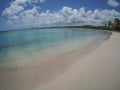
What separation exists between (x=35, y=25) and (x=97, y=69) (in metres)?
1.19

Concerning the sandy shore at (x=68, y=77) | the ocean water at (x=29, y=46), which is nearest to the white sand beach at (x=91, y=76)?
the sandy shore at (x=68, y=77)

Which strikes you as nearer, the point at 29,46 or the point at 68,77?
the point at 68,77

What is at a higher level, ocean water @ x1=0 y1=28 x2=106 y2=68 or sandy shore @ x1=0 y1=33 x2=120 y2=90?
ocean water @ x1=0 y1=28 x2=106 y2=68

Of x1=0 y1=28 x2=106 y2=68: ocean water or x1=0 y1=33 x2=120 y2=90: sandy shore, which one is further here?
x1=0 y1=28 x2=106 y2=68: ocean water

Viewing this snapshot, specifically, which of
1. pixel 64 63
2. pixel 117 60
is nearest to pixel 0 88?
pixel 64 63

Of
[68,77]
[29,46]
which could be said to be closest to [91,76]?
[68,77]

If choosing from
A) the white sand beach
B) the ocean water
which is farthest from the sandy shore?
the ocean water

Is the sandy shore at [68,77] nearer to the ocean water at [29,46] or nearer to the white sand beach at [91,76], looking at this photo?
the white sand beach at [91,76]

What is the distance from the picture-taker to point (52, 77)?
2.17 metres

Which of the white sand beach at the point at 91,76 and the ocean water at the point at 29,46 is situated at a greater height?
the ocean water at the point at 29,46

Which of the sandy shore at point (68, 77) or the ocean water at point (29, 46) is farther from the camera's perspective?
the ocean water at point (29, 46)

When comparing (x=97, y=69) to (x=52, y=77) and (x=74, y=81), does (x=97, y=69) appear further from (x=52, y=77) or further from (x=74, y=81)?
(x=52, y=77)

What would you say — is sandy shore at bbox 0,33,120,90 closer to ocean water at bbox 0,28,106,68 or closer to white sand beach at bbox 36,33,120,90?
white sand beach at bbox 36,33,120,90

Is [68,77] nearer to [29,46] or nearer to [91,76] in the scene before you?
[91,76]
